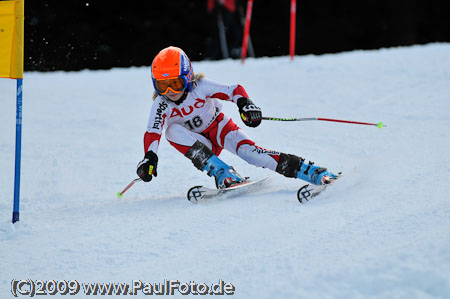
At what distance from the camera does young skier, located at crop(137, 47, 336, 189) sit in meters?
4.09

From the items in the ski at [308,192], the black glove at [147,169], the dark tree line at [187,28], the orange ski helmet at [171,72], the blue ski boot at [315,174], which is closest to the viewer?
the ski at [308,192]

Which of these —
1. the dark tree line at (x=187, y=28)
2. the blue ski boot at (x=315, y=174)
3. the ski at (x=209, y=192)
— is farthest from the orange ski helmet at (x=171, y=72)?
the dark tree line at (x=187, y=28)

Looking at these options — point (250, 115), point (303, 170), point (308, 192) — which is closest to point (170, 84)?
point (250, 115)

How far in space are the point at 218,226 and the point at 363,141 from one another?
2.60 m

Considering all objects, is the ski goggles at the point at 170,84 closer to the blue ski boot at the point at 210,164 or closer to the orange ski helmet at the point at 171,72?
the orange ski helmet at the point at 171,72

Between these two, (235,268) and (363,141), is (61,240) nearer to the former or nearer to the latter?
(235,268)

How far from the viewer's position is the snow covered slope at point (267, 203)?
2701 mm

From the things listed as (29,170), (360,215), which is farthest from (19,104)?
(360,215)

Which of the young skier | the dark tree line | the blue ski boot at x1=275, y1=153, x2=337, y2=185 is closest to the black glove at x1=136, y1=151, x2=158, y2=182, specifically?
the young skier

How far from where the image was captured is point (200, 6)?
17.2 m

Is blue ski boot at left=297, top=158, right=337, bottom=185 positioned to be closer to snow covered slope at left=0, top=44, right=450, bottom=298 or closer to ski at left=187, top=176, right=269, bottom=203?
snow covered slope at left=0, top=44, right=450, bottom=298

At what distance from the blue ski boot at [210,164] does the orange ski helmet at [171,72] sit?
1.38 feet

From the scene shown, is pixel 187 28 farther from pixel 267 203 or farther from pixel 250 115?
pixel 267 203

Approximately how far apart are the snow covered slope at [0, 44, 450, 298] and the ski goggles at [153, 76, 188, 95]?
2.54 ft
